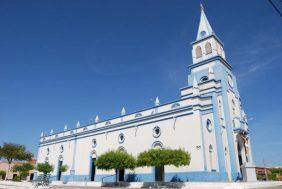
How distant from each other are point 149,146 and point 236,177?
10.9m

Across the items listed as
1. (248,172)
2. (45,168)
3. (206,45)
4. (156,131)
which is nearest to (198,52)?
(206,45)

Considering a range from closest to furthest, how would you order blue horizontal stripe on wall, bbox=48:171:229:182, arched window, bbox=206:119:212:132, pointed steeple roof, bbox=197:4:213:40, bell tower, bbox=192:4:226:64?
1. blue horizontal stripe on wall, bbox=48:171:229:182
2. arched window, bbox=206:119:212:132
3. bell tower, bbox=192:4:226:64
4. pointed steeple roof, bbox=197:4:213:40

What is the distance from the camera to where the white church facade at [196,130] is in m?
28.9

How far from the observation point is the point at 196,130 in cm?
2912

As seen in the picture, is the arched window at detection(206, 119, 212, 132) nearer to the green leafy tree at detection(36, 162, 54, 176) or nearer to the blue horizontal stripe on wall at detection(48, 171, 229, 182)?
the blue horizontal stripe on wall at detection(48, 171, 229, 182)

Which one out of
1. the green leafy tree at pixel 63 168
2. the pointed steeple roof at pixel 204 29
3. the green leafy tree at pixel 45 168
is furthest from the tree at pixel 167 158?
the green leafy tree at pixel 45 168

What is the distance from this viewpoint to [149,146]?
3344 cm

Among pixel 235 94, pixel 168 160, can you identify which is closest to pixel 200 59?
pixel 235 94

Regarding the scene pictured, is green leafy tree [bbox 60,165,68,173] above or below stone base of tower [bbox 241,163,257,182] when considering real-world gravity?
above

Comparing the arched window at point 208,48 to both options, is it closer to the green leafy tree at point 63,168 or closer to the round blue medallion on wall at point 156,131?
the round blue medallion on wall at point 156,131

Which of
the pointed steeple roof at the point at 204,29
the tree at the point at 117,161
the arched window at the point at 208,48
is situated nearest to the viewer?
the tree at the point at 117,161

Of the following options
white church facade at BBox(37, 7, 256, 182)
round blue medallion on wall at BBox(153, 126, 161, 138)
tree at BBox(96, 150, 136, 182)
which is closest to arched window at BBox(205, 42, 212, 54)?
white church facade at BBox(37, 7, 256, 182)

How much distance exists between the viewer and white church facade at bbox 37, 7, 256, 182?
28906mm

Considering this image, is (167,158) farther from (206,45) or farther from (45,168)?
(45,168)
